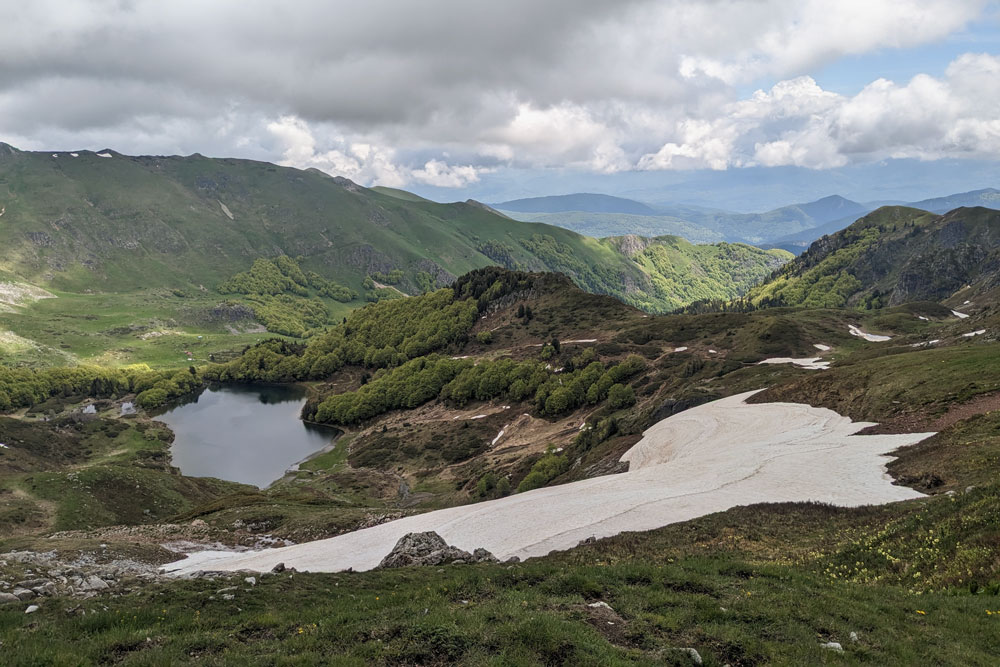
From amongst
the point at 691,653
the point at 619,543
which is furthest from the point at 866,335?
the point at 691,653

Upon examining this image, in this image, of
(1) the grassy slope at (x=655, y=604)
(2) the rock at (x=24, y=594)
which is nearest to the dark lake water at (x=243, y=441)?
(2) the rock at (x=24, y=594)

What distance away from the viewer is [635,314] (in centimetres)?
17588

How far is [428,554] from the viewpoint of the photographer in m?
29.0

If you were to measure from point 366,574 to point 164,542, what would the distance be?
28275 millimetres

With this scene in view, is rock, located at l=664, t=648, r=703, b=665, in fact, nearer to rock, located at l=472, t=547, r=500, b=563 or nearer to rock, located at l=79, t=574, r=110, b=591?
rock, located at l=472, t=547, r=500, b=563

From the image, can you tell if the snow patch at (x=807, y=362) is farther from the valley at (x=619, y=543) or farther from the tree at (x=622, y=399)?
the tree at (x=622, y=399)

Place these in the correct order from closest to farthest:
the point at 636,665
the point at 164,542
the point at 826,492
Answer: the point at 636,665, the point at 826,492, the point at 164,542

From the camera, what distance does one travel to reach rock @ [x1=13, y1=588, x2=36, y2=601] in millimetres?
20359

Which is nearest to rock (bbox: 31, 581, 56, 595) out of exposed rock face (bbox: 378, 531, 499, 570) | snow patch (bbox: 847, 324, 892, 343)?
exposed rock face (bbox: 378, 531, 499, 570)

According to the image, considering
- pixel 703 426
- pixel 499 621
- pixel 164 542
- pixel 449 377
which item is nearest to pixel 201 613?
pixel 499 621

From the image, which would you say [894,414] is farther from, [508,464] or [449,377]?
[449,377]

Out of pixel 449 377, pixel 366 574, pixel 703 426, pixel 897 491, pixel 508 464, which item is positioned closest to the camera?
pixel 366 574

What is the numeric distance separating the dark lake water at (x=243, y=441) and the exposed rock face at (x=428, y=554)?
107736 millimetres

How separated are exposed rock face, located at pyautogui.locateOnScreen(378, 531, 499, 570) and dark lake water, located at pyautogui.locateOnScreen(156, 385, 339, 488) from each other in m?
108
